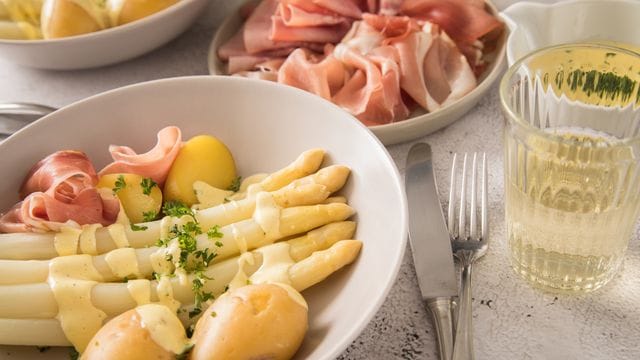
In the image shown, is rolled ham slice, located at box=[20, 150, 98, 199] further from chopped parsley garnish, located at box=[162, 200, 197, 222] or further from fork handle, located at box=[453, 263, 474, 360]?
fork handle, located at box=[453, 263, 474, 360]

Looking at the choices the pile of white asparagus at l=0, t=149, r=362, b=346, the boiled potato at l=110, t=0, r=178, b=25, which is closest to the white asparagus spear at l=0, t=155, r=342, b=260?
the pile of white asparagus at l=0, t=149, r=362, b=346

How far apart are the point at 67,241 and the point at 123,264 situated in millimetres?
85

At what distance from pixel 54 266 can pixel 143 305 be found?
0.13m

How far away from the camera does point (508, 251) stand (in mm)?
1094

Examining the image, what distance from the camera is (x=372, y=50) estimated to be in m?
1.39

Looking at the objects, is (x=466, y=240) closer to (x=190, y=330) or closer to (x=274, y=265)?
(x=274, y=265)

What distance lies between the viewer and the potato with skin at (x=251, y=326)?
32.5 inches

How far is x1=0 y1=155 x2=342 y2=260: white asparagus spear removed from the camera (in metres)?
0.99

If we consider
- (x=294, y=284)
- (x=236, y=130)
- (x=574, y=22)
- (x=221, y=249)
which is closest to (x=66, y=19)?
(x=236, y=130)

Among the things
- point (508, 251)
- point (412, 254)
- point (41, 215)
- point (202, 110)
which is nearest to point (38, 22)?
point (202, 110)

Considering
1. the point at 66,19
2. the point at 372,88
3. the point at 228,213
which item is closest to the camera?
the point at 228,213

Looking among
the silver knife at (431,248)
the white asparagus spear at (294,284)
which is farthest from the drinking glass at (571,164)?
the white asparagus spear at (294,284)

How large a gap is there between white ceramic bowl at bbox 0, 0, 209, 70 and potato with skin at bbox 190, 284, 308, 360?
0.73 meters

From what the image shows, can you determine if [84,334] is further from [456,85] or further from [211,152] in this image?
[456,85]
